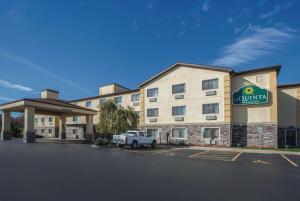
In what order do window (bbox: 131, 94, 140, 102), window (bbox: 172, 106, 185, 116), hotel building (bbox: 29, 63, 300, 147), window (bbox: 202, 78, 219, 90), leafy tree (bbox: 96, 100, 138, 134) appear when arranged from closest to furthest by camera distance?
hotel building (bbox: 29, 63, 300, 147) < window (bbox: 202, 78, 219, 90) < window (bbox: 172, 106, 185, 116) < leafy tree (bbox: 96, 100, 138, 134) < window (bbox: 131, 94, 140, 102)

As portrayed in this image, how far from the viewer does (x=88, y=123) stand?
138 ft

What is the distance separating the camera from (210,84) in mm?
32781

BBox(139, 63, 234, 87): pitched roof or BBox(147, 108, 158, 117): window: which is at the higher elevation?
BBox(139, 63, 234, 87): pitched roof

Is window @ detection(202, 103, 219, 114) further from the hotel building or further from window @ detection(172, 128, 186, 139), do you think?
window @ detection(172, 128, 186, 139)

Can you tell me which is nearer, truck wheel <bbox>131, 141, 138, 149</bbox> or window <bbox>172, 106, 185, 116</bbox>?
truck wheel <bbox>131, 141, 138, 149</bbox>

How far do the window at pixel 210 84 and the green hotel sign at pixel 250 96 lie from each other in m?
2.45

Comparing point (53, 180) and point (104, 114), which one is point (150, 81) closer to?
point (104, 114)

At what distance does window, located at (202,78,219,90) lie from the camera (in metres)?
32.3

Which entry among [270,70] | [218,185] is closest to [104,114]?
[270,70]

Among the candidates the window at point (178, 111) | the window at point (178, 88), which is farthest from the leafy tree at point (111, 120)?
the window at point (178, 88)

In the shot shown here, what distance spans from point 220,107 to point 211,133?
3362 mm

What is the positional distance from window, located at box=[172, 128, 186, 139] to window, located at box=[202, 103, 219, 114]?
3888 millimetres

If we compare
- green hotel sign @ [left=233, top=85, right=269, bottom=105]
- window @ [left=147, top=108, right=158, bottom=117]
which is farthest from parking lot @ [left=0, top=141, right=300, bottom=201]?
window @ [left=147, top=108, right=158, bottom=117]

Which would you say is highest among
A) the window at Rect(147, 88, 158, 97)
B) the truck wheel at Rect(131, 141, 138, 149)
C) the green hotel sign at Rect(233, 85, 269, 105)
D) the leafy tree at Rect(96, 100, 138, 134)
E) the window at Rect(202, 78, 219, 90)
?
the window at Rect(202, 78, 219, 90)
